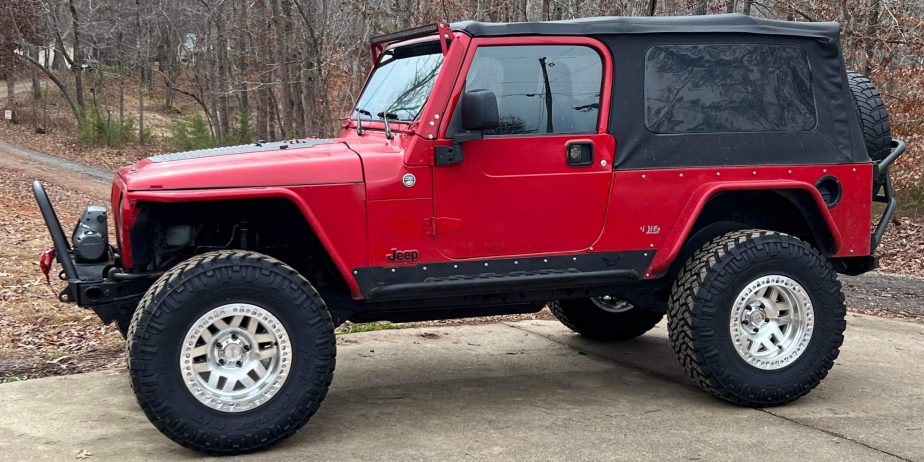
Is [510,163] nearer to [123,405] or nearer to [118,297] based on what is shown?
[118,297]

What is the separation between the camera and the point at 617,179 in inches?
191

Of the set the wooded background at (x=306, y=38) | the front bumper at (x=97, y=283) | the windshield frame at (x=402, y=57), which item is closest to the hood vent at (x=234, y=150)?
the windshield frame at (x=402, y=57)

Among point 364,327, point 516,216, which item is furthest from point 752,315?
point 364,327

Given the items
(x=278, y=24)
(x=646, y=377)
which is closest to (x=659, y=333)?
(x=646, y=377)

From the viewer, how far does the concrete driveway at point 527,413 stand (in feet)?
14.2

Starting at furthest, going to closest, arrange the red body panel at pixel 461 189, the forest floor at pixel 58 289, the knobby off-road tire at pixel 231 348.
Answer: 1. the forest floor at pixel 58 289
2. the red body panel at pixel 461 189
3. the knobby off-road tire at pixel 231 348

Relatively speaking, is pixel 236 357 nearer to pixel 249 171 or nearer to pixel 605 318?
pixel 249 171

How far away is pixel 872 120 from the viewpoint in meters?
5.50

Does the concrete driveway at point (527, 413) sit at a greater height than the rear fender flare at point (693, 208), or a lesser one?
lesser

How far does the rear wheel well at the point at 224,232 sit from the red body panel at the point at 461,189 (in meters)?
0.13

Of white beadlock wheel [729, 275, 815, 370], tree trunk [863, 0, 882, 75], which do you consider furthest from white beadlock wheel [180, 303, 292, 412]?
tree trunk [863, 0, 882, 75]

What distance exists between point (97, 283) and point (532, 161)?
7.41 feet

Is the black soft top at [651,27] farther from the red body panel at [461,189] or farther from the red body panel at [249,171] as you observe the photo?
the red body panel at [249,171]

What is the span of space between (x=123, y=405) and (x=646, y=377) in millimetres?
3123
